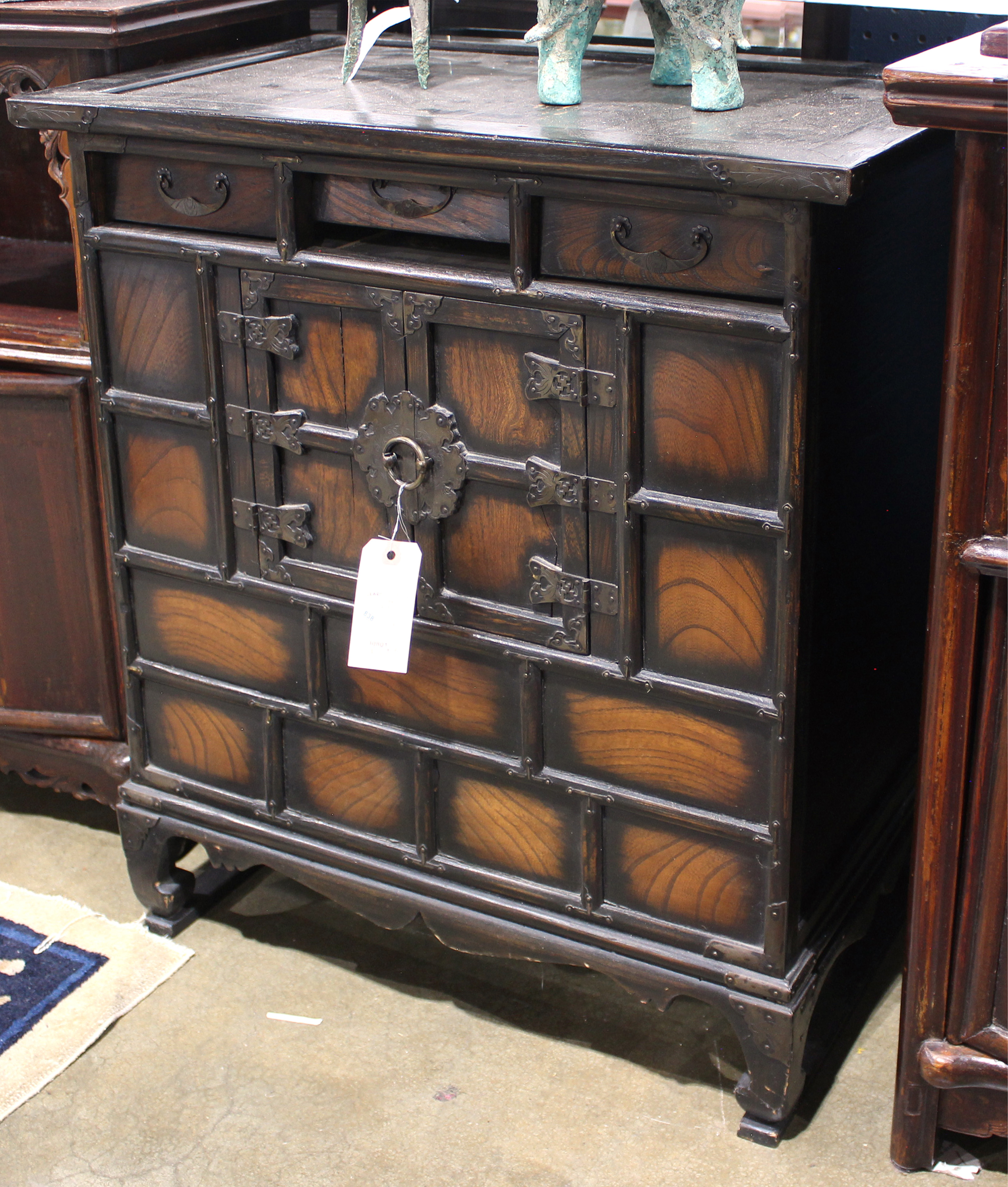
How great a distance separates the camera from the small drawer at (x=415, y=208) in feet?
5.45

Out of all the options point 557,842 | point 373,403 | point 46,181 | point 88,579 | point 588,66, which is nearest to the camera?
point 373,403

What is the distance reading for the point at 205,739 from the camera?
2.17 m

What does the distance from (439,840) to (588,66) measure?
3.67ft

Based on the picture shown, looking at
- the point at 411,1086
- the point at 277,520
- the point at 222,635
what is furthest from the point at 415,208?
the point at 411,1086

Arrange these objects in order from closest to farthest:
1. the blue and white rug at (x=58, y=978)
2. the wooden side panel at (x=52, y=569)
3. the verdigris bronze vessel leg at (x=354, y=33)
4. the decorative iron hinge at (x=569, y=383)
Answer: the decorative iron hinge at (x=569, y=383) → the verdigris bronze vessel leg at (x=354, y=33) → the blue and white rug at (x=58, y=978) → the wooden side panel at (x=52, y=569)

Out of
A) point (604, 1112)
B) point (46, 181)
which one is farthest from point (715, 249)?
point (46, 181)

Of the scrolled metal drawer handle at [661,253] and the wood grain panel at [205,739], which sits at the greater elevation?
the scrolled metal drawer handle at [661,253]

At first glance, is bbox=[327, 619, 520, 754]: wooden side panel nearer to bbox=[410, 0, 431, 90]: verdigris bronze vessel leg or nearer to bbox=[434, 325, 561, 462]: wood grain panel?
bbox=[434, 325, 561, 462]: wood grain panel

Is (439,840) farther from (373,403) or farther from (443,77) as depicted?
(443,77)

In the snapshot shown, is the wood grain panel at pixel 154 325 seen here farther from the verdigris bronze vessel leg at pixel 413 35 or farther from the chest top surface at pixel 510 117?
the verdigris bronze vessel leg at pixel 413 35

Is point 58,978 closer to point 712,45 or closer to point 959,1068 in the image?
point 959,1068

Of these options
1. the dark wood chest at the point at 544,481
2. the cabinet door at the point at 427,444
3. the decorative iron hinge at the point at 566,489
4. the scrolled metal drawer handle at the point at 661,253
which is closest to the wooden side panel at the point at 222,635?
the dark wood chest at the point at 544,481

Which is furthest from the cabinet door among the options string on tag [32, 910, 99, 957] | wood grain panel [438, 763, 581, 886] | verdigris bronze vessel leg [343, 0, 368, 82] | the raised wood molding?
string on tag [32, 910, 99, 957]

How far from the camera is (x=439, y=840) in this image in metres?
2.03
